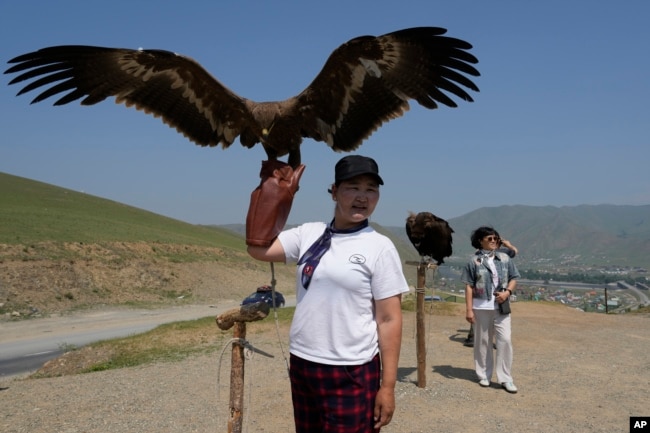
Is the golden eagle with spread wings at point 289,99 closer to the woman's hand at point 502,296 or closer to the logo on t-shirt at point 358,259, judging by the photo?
the logo on t-shirt at point 358,259

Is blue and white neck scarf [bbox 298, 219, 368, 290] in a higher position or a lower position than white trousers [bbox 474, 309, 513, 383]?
higher

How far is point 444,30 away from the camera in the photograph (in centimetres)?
362

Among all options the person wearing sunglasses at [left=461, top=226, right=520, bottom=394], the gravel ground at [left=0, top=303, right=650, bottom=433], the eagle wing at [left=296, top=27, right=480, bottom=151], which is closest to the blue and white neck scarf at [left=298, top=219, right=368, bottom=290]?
the eagle wing at [left=296, top=27, right=480, bottom=151]

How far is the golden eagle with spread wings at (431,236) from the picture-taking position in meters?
7.85

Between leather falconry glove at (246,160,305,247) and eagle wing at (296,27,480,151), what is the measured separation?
945 millimetres

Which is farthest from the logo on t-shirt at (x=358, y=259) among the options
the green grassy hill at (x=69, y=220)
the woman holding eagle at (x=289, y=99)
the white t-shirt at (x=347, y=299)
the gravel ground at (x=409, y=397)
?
the green grassy hill at (x=69, y=220)

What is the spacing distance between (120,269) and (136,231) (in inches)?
467

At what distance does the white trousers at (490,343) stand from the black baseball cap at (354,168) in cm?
482

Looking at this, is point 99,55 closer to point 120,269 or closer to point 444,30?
point 444,30

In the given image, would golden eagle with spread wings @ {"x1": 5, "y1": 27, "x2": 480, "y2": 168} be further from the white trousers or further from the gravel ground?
the white trousers

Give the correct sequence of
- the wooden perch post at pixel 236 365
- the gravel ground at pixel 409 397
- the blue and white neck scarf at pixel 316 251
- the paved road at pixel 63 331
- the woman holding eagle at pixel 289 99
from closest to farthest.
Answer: the blue and white neck scarf at pixel 316 251 < the wooden perch post at pixel 236 365 < the woman holding eagle at pixel 289 99 < the gravel ground at pixel 409 397 < the paved road at pixel 63 331

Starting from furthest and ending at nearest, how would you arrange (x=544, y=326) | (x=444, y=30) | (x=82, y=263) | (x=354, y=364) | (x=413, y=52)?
(x=82, y=263)
(x=544, y=326)
(x=413, y=52)
(x=444, y=30)
(x=354, y=364)

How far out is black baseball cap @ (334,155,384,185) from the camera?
2.66 m

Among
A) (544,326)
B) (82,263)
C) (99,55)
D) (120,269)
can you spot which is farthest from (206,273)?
(99,55)
